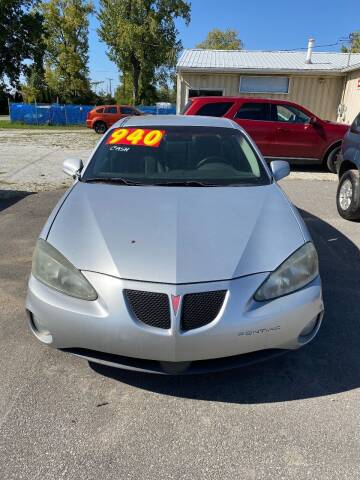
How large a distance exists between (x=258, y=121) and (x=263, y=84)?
772 centimetres

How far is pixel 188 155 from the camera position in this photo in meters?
3.46

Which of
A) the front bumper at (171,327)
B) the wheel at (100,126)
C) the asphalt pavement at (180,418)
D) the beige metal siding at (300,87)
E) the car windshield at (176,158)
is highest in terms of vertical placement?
the beige metal siding at (300,87)

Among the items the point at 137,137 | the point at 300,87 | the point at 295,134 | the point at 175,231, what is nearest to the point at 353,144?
the point at 137,137

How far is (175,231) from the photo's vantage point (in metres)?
2.38

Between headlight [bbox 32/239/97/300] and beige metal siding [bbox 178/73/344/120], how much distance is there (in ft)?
48.8

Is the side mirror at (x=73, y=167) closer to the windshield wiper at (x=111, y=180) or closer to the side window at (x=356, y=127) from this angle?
the windshield wiper at (x=111, y=180)

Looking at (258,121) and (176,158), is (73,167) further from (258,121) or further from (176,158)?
(258,121)

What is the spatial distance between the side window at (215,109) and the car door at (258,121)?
31 centimetres

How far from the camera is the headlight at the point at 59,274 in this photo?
2.08m

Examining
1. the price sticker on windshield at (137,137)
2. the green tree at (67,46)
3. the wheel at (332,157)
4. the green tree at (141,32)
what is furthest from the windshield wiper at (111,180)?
the green tree at (67,46)

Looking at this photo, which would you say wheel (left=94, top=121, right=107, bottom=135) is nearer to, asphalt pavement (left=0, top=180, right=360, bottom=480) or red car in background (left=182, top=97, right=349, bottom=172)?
red car in background (left=182, top=97, right=349, bottom=172)

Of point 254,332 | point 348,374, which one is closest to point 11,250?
point 254,332

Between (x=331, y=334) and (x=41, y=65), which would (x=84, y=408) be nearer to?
(x=331, y=334)

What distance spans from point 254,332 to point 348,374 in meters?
0.93
